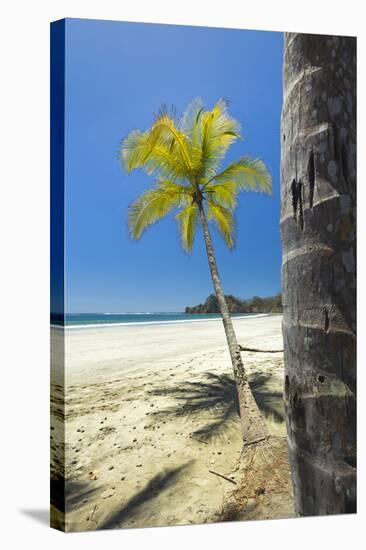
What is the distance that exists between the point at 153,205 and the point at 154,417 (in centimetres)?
192

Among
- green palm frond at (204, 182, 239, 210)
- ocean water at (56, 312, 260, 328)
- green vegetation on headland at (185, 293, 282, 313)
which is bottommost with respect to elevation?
→ ocean water at (56, 312, 260, 328)

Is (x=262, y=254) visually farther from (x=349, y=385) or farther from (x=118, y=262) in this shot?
(x=349, y=385)

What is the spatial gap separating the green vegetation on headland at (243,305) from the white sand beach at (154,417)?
0.11m

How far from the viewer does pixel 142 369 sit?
5973mm

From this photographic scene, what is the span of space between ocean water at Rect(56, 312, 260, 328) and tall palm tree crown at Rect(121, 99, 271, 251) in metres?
0.68

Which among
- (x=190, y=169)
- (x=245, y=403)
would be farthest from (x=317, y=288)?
(x=190, y=169)

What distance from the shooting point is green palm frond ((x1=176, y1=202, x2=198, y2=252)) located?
6148 millimetres

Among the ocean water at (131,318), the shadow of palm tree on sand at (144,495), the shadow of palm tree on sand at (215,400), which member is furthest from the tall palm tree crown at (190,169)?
the shadow of palm tree on sand at (144,495)

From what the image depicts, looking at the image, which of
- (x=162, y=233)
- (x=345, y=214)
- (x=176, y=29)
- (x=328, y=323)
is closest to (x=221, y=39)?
(x=176, y=29)

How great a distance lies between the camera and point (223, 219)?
6.33 m

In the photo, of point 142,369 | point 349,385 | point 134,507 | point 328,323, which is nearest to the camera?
point 328,323

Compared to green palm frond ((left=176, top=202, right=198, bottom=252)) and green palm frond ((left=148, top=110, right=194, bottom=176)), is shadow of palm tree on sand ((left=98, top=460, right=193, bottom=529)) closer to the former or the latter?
green palm frond ((left=176, top=202, right=198, bottom=252))

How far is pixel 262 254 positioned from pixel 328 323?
355cm

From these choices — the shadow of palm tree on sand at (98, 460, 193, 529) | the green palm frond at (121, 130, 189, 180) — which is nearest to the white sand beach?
the shadow of palm tree on sand at (98, 460, 193, 529)
